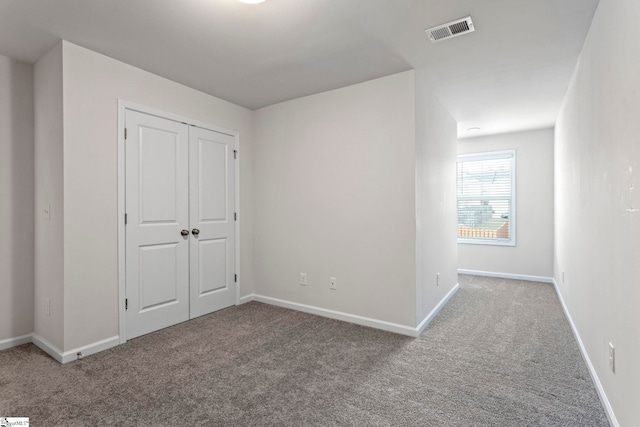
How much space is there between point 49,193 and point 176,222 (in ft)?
3.37

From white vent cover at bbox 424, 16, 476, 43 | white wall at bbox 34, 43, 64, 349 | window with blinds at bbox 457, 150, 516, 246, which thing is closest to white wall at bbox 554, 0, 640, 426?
white vent cover at bbox 424, 16, 476, 43

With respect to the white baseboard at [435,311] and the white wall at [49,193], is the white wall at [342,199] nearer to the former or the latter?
the white baseboard at [435,311]

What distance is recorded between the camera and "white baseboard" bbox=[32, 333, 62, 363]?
253 centimetres

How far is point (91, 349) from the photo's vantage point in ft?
8.66

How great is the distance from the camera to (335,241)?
140 inches

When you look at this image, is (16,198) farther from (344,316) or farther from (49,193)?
(344,316)

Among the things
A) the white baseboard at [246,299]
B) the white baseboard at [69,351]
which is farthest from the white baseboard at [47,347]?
→ the white baseboard at [246,299]

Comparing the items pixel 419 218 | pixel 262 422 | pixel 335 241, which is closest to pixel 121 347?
pixel 262 422

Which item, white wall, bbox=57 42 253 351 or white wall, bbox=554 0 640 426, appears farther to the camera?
white wall, bbox=57 42 253 351

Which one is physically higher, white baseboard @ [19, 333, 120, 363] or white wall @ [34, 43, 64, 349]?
white wall @ [34, 43, 64, 349]

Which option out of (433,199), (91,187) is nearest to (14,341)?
(91,187)

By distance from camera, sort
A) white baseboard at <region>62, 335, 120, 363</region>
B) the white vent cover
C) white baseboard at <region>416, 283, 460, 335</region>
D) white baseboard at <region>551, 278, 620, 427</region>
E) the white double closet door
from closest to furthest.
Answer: white baseboard at <region>551, 278, 620, 427</region>
the white vent cover
white baseboard at <region>62, 335, 120, 363</region>
the white double closet door
white baseboard at <region>416, 283, 460, 335</region>

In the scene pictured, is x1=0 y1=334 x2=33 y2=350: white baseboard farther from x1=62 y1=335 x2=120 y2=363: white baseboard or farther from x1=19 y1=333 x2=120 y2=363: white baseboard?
x1=62 y1=335 x2=120 y2=363: white baseboard

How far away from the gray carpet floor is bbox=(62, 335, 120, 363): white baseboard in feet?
0.27
